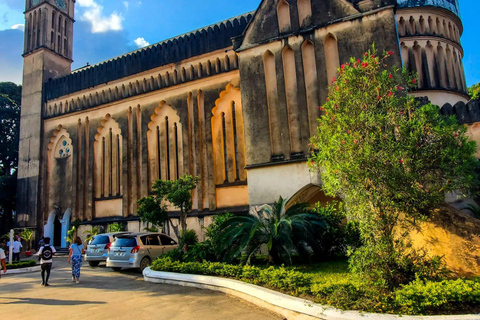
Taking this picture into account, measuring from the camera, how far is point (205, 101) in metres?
20.6

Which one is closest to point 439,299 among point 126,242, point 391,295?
point 391,295

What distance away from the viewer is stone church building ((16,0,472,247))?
1445 centimetres

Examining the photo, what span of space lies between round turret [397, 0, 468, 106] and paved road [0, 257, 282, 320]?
19381 millimetres

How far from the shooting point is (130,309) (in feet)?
23.2

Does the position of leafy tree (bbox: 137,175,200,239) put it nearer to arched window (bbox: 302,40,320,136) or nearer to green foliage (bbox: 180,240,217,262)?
green foliage (bbox: 180,240,217,262)

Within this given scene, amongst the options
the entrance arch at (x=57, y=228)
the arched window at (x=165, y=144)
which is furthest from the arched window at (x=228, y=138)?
the entrance arch at (x=57, y=228)

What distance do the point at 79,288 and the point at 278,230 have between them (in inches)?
217

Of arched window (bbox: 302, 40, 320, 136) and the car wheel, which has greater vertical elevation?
arched window (bbox: 302, 40, 320, 136)

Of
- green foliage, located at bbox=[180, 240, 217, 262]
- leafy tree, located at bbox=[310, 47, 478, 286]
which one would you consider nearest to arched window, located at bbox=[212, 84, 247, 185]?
green foliage, located at bbox=[180, 240, 217, 262]

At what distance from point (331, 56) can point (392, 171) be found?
953 centimetres

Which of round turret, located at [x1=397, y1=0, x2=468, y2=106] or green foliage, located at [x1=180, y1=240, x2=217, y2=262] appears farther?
round turret, located at [x1=397, y1=0, x2=468, y2=106]

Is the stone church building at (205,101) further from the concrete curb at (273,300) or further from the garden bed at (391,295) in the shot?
the garden bed at (391,295)

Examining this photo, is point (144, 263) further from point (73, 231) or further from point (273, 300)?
point (73, 231)

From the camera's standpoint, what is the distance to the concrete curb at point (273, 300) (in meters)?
5.27
